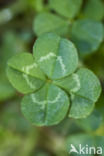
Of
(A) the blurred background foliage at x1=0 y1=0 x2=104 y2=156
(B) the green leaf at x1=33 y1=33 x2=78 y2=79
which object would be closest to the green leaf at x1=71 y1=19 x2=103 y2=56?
(A) the blurred background foliage at x1=0 y1=0 x2=104 y2=156

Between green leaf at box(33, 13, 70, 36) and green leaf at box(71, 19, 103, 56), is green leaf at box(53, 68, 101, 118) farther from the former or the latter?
green leaf at box(33, 13, 70, 36)

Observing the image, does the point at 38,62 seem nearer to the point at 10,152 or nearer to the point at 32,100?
the point at 32,100

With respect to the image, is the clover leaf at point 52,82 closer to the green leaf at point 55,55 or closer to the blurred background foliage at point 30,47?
the green leaf at point 55,55

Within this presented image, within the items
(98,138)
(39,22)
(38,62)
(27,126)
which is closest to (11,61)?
(38,62)

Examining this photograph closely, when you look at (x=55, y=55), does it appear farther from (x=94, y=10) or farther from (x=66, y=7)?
(x=94, y=10)

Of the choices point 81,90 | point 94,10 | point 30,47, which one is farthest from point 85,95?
point 30,47

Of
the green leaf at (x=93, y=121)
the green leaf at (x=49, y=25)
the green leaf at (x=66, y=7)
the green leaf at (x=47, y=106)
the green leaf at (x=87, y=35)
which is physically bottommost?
the green leaf at (x=93, y=121)

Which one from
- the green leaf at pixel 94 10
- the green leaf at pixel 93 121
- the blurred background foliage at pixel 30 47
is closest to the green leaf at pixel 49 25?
the blurred background foliage at pixel 30 47
